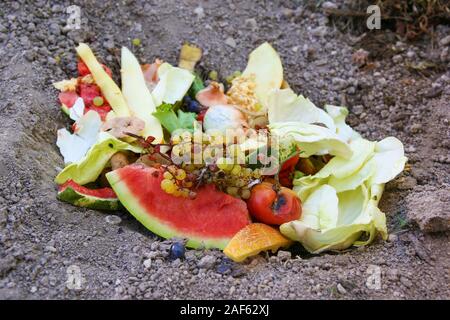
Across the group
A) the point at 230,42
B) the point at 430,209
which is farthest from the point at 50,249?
the point at 230,42

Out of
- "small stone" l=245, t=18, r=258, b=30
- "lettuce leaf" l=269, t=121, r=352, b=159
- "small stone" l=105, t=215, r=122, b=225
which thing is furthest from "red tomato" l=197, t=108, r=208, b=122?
"small stone" l=245, t=18, r=258, b=30

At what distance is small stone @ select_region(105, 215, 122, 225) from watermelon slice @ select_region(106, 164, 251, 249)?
0.16 feet

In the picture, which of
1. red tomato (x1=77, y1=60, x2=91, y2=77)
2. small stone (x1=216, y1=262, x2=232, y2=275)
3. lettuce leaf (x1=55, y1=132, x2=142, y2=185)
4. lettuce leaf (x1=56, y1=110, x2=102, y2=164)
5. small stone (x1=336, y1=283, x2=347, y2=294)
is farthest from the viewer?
red tomato (x1=77, y1=60, x2=91, y2=77)

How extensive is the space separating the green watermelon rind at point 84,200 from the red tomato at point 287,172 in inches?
19.9

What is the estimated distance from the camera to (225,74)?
275 cm

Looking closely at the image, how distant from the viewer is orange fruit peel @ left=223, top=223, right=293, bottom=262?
1981mm

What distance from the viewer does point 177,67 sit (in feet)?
8.82

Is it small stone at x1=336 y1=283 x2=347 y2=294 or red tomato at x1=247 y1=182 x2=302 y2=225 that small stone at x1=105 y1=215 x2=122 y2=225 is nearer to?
red tomato at x1=247 y1=182 x2=302 y2=225

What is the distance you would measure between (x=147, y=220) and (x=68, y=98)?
1.96 feet

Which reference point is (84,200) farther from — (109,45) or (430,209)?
(430,209)
